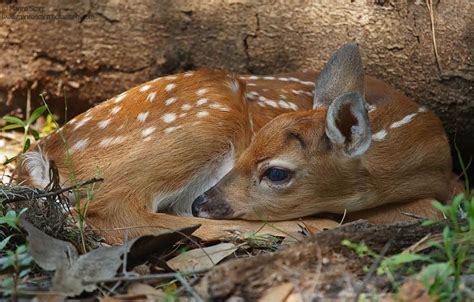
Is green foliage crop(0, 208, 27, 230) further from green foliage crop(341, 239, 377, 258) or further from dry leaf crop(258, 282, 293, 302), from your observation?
green foliage crop(341, 239, 377, 258)

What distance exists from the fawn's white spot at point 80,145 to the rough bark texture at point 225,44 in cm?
144

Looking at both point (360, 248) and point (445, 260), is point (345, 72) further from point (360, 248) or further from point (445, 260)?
point (360, 248)

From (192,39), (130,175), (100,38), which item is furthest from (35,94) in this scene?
(130,175)

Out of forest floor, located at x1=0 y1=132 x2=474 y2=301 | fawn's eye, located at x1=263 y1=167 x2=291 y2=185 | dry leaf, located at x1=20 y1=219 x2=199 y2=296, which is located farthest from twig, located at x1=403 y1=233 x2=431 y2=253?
fawn's eye, located at x1=263 y1=167 x2=291 y2=185

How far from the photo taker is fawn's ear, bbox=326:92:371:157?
A: 4550 millimetres

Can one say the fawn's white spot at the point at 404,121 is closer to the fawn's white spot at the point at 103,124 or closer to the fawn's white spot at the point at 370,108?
the fawn's white spot at the point at 370,108

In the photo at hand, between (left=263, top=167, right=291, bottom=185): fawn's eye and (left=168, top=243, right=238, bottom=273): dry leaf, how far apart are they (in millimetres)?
664

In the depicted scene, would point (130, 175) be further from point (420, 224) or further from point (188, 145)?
point (420, 224)

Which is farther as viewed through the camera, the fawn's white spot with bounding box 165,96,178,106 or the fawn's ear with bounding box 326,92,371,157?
the fawn's white spot with bounding box 165,96,178,106

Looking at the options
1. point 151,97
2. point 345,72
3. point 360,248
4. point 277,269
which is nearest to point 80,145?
point 151,97

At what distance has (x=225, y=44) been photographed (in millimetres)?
6148

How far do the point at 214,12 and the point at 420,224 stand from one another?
2.89 m

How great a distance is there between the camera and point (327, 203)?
196 inches

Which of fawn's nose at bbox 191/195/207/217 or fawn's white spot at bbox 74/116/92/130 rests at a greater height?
fawn's white spot at bbox 74/116/92/130
